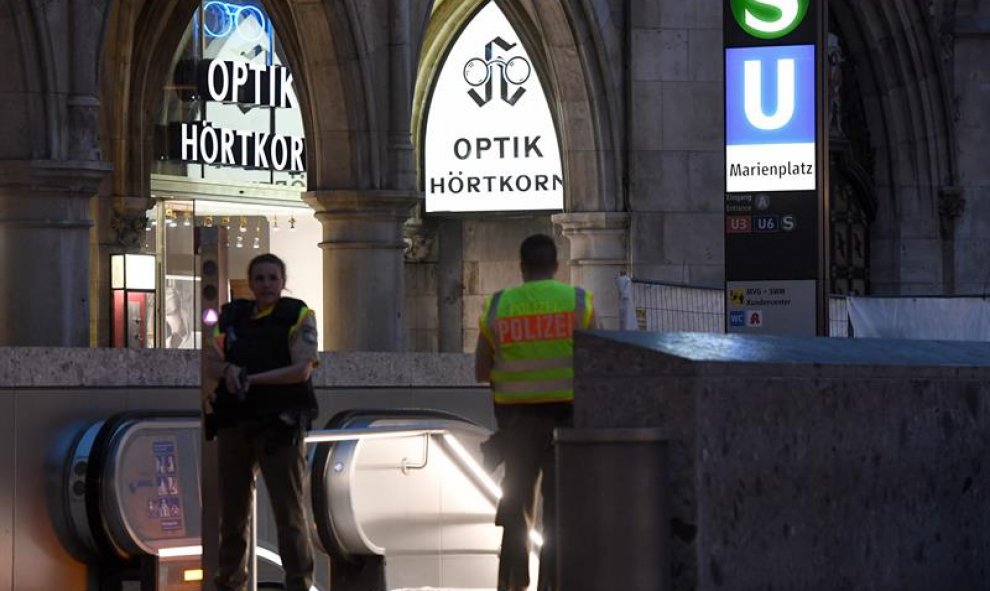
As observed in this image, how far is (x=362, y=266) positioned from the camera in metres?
23.3

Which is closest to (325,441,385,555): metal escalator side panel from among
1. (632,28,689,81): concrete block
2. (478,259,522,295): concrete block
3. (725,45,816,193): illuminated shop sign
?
(725,45,816,193): illuminated shop sign

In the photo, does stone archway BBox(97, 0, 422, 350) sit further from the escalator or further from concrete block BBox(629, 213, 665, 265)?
the escalator

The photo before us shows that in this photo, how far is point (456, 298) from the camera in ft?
99.6

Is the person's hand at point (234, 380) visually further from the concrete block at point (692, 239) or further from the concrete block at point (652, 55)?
the concrete block at point (652, 55)

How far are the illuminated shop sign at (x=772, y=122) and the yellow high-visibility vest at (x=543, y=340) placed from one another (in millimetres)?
6057

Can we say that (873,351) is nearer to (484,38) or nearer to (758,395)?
(758,395)

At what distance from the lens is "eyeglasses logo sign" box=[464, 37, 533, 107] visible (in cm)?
2903

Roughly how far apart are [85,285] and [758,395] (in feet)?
45.4

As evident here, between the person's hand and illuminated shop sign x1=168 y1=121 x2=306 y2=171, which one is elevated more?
illuminated shop sign x1=168 y1=121 x2=306 y2=171

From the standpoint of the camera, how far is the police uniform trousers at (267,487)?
9750 mm

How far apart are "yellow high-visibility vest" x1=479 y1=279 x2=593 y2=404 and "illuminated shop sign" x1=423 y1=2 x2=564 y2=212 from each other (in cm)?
1867

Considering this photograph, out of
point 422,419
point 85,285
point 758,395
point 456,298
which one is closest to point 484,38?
point 456,298

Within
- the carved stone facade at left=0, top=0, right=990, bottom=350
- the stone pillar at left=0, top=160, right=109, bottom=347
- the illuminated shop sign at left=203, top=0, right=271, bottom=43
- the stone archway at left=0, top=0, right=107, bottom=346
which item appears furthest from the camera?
the illuminated shop sign at left=203, top=0, right=271, bottom=43

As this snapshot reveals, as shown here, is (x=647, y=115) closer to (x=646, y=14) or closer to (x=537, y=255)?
(x=646, y=14)
